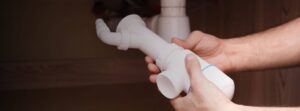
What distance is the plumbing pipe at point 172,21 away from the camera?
716 mm

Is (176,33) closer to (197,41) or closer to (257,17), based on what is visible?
(197,41)

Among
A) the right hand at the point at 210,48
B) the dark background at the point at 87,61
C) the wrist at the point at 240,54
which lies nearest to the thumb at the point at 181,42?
the right hand at the point at 210,48

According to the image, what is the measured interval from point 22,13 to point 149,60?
Answer: 1.57 feet

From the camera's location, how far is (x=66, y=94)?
111 cm

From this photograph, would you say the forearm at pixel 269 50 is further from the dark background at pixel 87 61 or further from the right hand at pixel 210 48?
the dark background at pixel 87 61

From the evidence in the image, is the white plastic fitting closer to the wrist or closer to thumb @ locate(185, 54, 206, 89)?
thumb @ locate(185, 54, 206, 89)

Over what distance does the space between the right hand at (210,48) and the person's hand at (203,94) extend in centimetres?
17

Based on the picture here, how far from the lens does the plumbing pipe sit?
0.72m

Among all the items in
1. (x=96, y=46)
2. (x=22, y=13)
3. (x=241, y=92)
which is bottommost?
(x=241, y=92)

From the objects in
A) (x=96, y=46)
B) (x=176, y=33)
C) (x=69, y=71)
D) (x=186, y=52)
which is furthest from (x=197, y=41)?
(x=96, y=46)

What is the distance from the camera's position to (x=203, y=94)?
0.51m

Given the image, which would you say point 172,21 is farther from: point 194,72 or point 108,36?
point 194,72

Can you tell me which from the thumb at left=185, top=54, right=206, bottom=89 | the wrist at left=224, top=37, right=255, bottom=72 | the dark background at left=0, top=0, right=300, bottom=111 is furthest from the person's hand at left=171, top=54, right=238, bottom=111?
the dark background at left=0, top=0, right=300, bottom=111

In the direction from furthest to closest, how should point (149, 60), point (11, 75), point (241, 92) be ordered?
point (241, 92) → point (11, 75) → point (149, 60)
